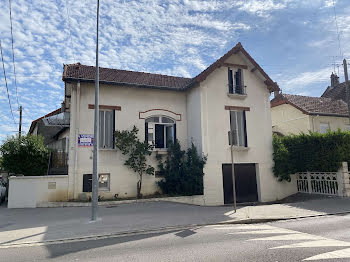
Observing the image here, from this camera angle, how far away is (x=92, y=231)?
7641mm

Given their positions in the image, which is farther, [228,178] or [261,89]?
[261,89]

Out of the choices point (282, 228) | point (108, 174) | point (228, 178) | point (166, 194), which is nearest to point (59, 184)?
point (108, 174)

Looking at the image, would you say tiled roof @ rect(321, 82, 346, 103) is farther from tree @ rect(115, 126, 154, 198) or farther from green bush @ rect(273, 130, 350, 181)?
tree @ rect(115, 126, 154, 198)

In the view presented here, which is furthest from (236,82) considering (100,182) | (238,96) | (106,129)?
(100,182)

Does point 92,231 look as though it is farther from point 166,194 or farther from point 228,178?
point 228,178

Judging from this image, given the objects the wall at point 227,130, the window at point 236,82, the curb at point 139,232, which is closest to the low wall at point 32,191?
the curb at point 139,232

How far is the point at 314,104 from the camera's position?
23.9 m

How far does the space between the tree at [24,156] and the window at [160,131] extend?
5.53 m

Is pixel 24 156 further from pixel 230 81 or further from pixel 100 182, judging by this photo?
pixel 230 81

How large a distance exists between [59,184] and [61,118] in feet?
15.3

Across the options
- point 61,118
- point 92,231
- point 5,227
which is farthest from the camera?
point 61,118

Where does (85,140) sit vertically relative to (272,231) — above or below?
above

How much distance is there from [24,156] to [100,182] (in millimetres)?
4056

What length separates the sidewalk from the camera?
754 centimetres
